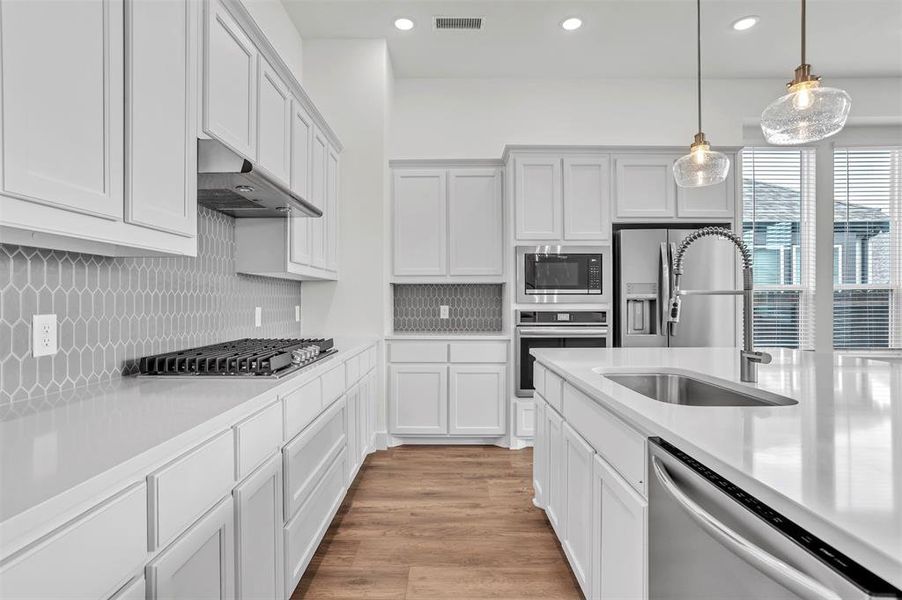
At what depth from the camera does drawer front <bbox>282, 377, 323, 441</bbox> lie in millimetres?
1669

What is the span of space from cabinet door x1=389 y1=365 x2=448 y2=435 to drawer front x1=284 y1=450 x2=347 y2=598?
131cm

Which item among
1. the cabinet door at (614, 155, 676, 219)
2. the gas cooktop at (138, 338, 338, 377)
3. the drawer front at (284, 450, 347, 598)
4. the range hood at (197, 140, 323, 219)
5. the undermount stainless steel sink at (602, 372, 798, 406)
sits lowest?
the drawer front at (284, 450, 347, 598)

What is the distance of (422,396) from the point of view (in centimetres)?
381

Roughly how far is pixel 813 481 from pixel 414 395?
10.8 feet

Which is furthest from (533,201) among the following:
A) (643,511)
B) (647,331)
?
(643,511)

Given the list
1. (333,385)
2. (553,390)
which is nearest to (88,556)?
(333,385)

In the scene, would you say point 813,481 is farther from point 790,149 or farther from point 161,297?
point 790,149

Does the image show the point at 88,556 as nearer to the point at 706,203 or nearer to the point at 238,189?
the point at 238,189

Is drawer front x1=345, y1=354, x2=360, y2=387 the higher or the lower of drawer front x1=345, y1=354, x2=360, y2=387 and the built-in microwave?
the lower

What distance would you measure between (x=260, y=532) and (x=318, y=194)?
230 centimetres

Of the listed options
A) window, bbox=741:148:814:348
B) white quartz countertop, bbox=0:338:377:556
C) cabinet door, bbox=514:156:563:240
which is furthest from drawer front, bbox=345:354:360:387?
window, bbox=741:148:814:348

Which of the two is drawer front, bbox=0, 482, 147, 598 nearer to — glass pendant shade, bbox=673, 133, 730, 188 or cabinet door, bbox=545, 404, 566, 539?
cabinet door, bbox=545, 404, 566, 539

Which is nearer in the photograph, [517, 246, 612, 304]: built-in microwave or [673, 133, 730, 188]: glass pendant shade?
[673, 133, 730, 188]: glass pendant shade

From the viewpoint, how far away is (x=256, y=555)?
1408mm
